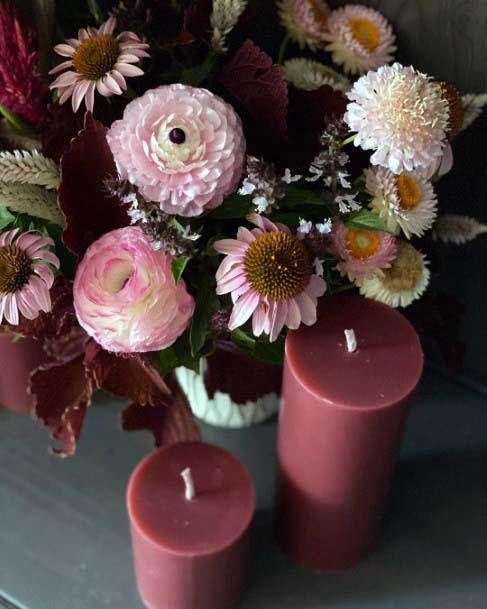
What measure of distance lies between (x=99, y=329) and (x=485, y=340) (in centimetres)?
39

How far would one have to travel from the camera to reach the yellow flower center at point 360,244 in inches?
20.4

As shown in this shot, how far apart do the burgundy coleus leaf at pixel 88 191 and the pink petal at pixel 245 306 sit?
110 millimetres

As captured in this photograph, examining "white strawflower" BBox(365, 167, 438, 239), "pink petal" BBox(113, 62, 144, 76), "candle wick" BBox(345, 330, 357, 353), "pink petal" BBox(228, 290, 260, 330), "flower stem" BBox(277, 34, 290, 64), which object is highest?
"pink petal" BBox(113, 62, 144, 76)

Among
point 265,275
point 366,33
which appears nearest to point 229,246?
point 265,275

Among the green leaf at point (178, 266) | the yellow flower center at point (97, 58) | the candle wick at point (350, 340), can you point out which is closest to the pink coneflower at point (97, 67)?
the yellow flower center at point (97, 58)

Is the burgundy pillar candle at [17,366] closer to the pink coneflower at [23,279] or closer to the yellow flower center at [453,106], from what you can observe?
the pink coneflower at [23,279]

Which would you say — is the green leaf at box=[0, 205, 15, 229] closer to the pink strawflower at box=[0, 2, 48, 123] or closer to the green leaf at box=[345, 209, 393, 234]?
the pink strawflower at box=[0, 2, 48, 123]

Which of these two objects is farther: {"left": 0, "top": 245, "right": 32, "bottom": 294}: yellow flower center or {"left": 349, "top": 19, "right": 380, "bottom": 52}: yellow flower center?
{"left": 349, "top": 19, "right": 380, "bottom": 52}: yellow flower center

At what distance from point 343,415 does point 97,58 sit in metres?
0.28

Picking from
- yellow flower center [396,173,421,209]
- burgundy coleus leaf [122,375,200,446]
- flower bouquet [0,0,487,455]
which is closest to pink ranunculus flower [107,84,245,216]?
flower bouquet [0,0,487,455]

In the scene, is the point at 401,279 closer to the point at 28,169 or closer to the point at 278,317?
the point at 278,317

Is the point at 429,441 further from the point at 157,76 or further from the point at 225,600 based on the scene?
the point at 157,76

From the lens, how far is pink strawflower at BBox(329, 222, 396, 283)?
0.52 m

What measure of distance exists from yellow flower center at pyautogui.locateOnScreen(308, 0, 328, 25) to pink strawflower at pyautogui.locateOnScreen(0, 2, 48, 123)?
214mm
